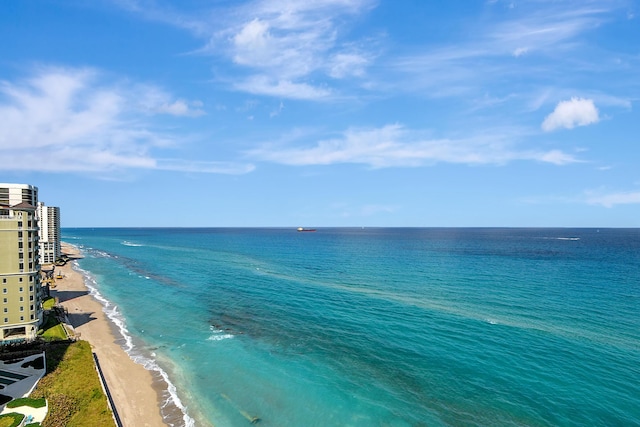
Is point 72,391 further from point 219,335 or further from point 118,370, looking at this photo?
point 219,335

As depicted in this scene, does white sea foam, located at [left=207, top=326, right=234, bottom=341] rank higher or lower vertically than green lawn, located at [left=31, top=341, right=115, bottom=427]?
lower

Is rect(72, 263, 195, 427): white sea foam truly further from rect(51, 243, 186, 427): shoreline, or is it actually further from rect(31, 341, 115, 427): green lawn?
rect(31, 341, 115, 427): green lawn

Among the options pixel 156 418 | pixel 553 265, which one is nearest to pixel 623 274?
pixel 553 265

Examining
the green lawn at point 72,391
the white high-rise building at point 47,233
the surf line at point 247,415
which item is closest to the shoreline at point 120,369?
the green lawn at point 72,391

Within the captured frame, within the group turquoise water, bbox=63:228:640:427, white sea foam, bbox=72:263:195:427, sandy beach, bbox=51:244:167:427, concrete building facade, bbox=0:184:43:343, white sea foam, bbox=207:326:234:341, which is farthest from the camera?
white sea foam, bbox=207:326:234:341

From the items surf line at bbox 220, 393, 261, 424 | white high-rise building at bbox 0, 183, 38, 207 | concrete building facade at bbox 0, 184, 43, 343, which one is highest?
white high-rise building at bbox 0, 183, 38, 207

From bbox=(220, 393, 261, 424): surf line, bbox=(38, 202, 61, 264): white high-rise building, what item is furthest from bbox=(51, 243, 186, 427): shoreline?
bbox=(38, 202, 61, 264): white high-rise building

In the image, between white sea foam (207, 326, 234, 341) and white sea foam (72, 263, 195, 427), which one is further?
white sea foam (207, 326, 234, 341)

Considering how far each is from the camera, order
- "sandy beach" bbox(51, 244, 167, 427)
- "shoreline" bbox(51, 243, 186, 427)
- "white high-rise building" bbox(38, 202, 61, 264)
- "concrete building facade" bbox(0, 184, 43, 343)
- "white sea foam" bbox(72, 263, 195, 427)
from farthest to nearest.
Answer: "white high-rise building" bbox(38, 202, 61, 264), "concrete building facade" bbox(0, 184, 43, 343), "white sea foam" bbox(72, 263, 195, 427), "shoreline" bbox(51, 243, 186, 427), "sandy beach" bbox(51, 244, 167, 427)

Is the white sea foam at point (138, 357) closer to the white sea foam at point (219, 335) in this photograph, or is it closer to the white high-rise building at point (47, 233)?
the white sea foam at point (219, 335)
